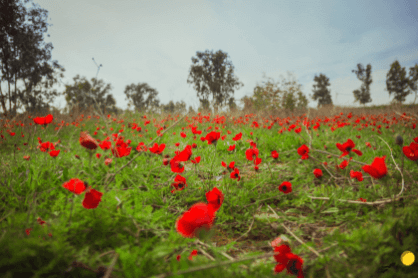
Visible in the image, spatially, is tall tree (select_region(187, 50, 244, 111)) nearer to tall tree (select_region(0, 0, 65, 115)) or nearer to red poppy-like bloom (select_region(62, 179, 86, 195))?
tall tree (select_region(0, 0, 65, 115))

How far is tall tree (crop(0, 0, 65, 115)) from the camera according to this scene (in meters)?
10.9

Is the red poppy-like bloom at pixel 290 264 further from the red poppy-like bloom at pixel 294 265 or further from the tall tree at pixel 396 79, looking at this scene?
the tall tree at pixel 396 79

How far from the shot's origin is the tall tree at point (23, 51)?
10906 mm

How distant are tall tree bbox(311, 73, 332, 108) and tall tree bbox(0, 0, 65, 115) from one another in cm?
4649

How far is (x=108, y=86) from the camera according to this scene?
4034cm

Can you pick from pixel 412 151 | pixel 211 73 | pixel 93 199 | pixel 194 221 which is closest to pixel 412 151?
pixel 412 151

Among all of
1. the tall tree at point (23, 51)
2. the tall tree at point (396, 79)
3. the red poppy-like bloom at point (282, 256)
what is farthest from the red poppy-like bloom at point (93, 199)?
the tall tree at point (396, 79)

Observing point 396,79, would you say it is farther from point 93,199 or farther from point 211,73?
point 93,199

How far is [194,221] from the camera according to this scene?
809 millimetres

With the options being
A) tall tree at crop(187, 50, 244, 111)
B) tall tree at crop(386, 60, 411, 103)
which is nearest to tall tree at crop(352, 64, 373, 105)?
tall tree at crop(386, 60, 411, 103)

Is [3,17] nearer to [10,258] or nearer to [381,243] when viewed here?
[10,258]

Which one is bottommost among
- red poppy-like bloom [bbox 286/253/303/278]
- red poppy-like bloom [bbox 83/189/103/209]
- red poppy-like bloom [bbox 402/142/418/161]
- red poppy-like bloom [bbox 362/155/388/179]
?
red poppy-like bloom [bbox 286/253/303/278]

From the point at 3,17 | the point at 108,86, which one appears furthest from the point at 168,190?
the point at 108,86

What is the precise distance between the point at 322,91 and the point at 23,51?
4939 cm
